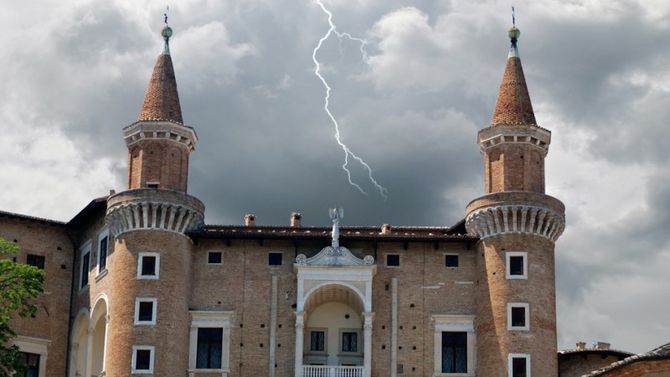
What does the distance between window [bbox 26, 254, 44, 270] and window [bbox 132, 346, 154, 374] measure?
29.6 ft

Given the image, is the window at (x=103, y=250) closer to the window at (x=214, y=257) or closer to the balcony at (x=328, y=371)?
the window at (x=214, y=257)

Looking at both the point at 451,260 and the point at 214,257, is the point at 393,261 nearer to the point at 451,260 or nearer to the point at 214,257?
the point at 451,260

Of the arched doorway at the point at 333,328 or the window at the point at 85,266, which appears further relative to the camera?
the window at the point at 85,266

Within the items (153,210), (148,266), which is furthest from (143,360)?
(153,210)

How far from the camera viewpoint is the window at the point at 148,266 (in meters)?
59.2

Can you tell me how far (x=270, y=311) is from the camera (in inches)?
2388

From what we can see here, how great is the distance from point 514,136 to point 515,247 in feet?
15.8

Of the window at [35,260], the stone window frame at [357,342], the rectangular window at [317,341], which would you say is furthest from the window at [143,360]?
the window at [35,260]

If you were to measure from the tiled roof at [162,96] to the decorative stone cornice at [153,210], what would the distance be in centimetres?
368

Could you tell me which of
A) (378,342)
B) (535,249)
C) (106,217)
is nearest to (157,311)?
(106,217)

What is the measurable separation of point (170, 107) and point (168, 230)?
597 cm

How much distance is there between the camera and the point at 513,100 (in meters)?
62.6

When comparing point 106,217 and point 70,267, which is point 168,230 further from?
point 70,267

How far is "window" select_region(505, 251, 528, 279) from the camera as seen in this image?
194ft
